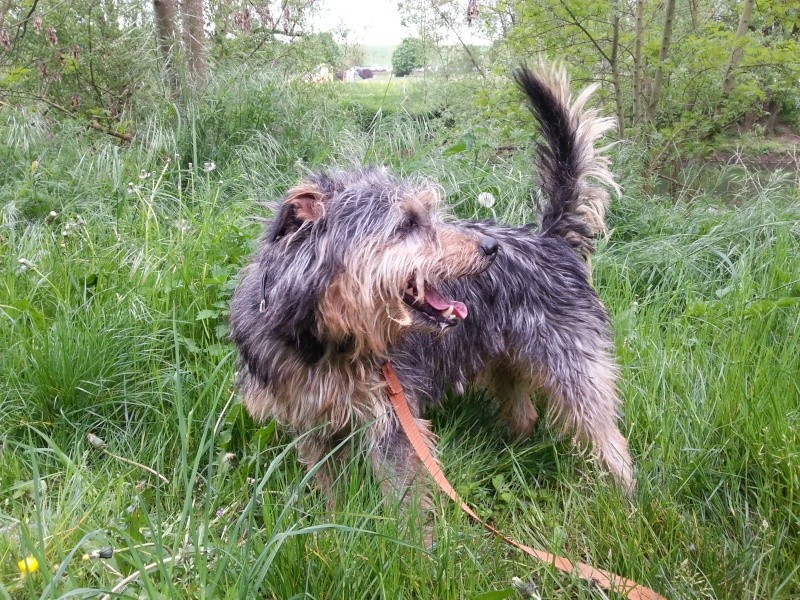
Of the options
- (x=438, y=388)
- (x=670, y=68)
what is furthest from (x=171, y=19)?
(x=438, y=388)

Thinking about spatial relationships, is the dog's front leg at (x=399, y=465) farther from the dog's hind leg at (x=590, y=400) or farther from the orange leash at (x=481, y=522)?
the dog's hind leg at (x=590, y=400)

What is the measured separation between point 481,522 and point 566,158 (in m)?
1.74

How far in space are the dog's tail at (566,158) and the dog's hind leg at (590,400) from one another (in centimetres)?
61

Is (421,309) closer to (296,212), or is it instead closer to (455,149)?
(296,212)

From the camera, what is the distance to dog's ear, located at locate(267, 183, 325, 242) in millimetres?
2266

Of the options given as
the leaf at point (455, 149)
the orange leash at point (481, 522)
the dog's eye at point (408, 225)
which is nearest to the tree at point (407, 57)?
the leaf at point (455, 149)

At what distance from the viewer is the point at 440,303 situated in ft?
7.97

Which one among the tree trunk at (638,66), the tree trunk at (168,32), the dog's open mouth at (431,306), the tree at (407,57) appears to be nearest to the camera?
the dog's open mouth at (431,306)

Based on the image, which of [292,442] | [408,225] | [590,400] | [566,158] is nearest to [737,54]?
[566,158]

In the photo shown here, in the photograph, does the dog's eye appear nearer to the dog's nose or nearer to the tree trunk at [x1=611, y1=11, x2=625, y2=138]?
the dog's nose

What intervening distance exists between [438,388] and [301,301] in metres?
1.03

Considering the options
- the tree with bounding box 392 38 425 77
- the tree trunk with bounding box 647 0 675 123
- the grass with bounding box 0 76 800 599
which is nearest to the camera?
the grass with bounding box 0 76 800 599

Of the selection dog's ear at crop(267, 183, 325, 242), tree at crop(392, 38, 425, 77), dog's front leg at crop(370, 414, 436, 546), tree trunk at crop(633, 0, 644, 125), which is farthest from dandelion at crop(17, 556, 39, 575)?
tree at crop(392, 38, 425, 77)

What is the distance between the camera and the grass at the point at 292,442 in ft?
6.26
